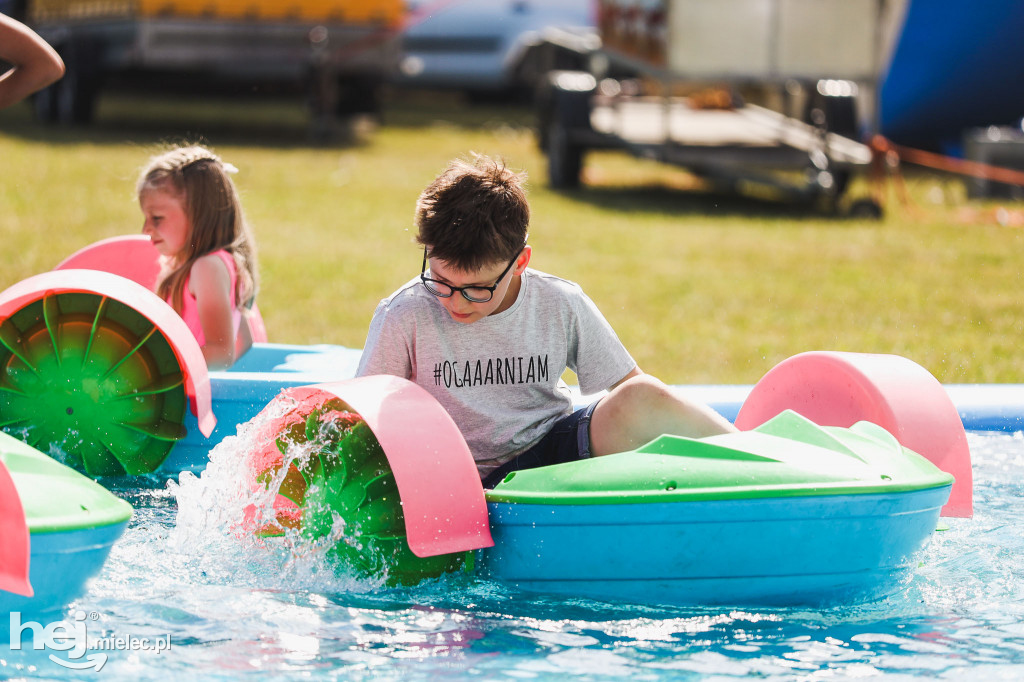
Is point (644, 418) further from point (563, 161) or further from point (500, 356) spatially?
point (563, 161)

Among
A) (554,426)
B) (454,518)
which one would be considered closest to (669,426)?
(554,426)

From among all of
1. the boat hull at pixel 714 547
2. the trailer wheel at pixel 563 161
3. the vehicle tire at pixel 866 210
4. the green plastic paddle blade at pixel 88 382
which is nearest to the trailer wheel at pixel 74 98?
the trailer wheel at pixel 563 161

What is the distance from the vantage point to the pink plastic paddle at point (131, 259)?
4375 millimetres

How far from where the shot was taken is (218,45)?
11781 millimetres

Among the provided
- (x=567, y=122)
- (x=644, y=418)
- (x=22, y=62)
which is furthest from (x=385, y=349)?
(x=567, y=122)

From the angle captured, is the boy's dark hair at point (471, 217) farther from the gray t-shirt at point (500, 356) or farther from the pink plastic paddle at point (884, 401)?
the pink plastic paddle at point (884, 401)

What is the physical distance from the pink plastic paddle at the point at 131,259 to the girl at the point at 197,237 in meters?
0.37

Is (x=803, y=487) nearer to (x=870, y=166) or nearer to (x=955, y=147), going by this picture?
(x=870, y=166)

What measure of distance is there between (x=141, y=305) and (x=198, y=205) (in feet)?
2.07

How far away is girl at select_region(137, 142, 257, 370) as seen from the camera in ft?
12.8

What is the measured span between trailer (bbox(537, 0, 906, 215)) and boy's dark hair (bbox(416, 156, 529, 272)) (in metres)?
6.40

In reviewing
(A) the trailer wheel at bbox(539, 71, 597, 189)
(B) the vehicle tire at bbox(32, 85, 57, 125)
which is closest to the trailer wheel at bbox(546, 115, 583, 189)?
(A) the trailer wheel at bbox(539, 71, 597, 189)

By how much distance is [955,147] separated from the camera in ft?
39.9

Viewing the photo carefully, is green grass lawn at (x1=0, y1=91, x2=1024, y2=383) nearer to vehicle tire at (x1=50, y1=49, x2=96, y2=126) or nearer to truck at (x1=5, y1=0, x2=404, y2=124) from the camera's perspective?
vehicle tire at (x1=50, y1=49, x2=96, y2=126)
